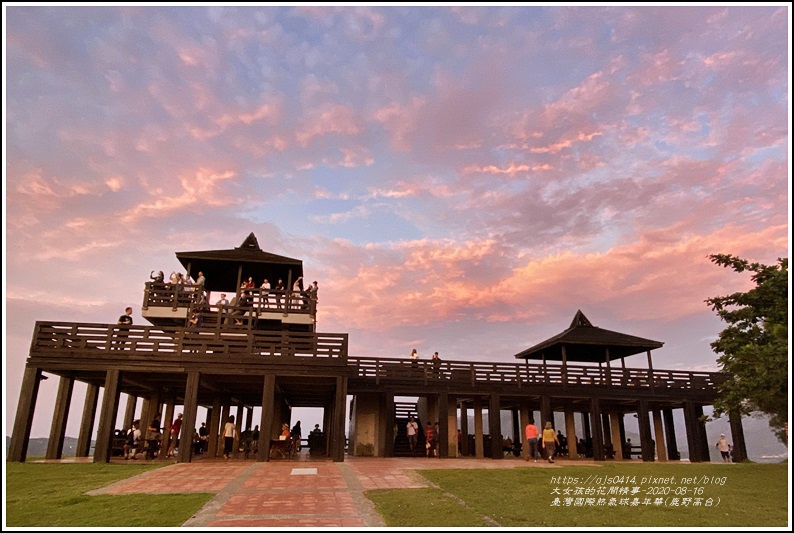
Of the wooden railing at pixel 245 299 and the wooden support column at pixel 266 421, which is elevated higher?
the wooden railing at pixel 245 299

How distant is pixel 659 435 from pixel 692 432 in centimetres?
274

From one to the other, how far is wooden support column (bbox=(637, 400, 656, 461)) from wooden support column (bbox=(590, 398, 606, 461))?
8.09 ft

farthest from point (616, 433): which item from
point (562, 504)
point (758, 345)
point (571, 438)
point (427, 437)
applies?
point (562, 504)

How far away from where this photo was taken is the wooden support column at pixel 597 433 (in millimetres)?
27228

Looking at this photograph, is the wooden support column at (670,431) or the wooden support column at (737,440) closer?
the wooden support column at (737,440)

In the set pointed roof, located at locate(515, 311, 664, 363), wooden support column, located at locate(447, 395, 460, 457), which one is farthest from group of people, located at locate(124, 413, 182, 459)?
pointed roof, located at locate(515, 311, 664, 363)

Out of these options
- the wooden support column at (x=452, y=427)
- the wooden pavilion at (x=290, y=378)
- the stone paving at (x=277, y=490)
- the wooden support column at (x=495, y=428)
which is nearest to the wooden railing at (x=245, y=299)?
the wooden pavilion at (x=290, y=378)

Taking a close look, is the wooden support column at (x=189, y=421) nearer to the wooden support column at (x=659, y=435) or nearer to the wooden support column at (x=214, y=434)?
the wooden support column at (x=214, y=434)

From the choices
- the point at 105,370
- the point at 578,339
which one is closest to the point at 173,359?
the point at 105,370

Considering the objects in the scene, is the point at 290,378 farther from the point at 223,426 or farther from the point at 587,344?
the point at 587,344

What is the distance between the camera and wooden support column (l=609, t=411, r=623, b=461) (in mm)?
30083

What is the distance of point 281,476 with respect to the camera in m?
14.2

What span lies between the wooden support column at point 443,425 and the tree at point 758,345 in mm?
12609

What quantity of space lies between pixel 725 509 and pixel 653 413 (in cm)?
2539
